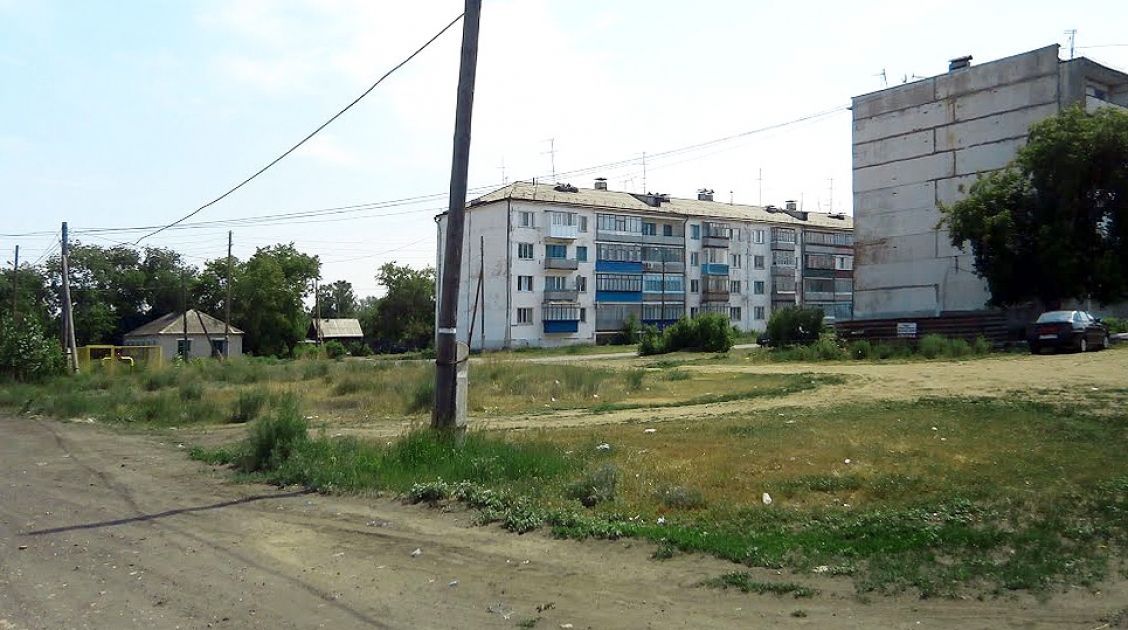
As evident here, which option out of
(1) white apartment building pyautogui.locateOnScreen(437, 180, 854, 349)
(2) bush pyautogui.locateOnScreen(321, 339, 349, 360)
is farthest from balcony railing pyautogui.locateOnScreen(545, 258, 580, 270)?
(2) bush pyautogui.locateOnScreen(321, 339, 349, 360)

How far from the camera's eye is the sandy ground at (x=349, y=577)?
19.5 feet

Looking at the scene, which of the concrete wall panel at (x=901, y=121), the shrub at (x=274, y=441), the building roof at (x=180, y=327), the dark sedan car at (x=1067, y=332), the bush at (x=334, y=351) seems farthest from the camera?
the bush at (x=334, y=351)

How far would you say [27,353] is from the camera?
120 ft

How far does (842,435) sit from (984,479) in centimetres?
402

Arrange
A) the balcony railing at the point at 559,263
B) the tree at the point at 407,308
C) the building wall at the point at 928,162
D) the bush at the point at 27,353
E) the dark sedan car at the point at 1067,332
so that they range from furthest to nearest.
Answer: the tree at the point at 407,308
the balcony railing at the point at 559,263
the building wall at the point at 928,162
the bush at the point at 27,353
the dark sedan car at the point at 1067,332

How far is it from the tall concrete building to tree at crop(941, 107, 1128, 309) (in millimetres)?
5906

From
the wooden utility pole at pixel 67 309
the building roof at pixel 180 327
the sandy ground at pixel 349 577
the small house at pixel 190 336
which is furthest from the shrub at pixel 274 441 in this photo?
the building roof at pixel 180 327

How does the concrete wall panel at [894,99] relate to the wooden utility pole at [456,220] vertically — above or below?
above

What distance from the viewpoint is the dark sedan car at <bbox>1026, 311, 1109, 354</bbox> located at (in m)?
32.8

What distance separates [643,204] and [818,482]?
76.2 meters

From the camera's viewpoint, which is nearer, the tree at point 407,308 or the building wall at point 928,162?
the building wall at point 928,162

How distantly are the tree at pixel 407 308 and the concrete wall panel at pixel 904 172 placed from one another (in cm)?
5364

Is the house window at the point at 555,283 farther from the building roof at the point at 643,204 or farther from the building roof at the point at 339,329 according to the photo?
the building roof at the point at 339,329

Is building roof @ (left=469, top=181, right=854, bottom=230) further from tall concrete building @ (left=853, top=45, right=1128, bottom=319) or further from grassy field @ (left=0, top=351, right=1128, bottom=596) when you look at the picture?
grassy field @ (left=0, top=351, right=1128, bottom=596)
